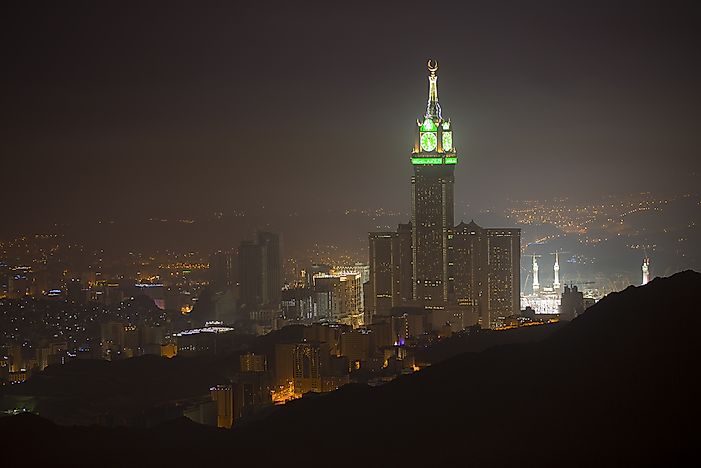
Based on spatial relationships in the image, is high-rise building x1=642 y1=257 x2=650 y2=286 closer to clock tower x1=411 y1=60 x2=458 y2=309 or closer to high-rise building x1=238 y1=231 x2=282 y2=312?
clock tower x1=411 y1=60 x2=458 y2=309

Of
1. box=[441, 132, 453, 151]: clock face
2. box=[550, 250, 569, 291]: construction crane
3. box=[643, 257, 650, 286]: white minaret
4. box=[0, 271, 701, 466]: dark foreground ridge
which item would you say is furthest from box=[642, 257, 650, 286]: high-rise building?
box=[0, 271, 701, 466]: dark foreground ridge

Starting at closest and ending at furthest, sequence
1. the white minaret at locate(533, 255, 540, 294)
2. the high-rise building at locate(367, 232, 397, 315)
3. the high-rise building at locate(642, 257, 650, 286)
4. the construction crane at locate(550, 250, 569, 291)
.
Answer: the high-rise building at locate(642, 257, 650, 286) < the construction crane at locate(550, 250, 569, 291) < the white minaret at locate(533, 255, 540, 294) < the high-rise building at locate(367, 232, 397, 315)

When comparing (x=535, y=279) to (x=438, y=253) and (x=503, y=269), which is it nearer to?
(x=503, y=269)

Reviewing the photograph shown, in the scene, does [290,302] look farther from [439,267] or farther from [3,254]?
[3,254]

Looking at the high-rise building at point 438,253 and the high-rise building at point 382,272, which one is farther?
the high-rise building at point 382,272

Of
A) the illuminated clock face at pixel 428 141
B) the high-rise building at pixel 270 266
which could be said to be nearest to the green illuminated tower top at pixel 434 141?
the illuminated clock face at pixel 428 141

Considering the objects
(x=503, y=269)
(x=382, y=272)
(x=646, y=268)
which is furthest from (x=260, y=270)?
(x=646, y=268)

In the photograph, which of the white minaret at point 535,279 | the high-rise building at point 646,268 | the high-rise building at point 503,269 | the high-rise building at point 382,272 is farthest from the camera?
the high-rise building at point 382,272

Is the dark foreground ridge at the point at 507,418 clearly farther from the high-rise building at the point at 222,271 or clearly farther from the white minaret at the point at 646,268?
the high-rise building at the point at 222,271
